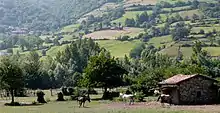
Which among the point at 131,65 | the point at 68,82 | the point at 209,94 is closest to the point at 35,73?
the point at 68,82

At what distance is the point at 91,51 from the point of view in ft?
570

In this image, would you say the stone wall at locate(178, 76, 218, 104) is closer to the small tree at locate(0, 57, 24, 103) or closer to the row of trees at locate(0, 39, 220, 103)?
the row of trees at locate(0, 39, 220, 103)

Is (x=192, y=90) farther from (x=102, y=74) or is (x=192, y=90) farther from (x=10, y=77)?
(x=10, y=77)

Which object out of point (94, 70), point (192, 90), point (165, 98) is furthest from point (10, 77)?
point (192, 90)

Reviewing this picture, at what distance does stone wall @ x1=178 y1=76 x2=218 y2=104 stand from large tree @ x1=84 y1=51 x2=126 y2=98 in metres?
24.1

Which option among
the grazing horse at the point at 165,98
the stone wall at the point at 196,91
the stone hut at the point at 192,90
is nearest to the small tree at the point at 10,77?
the stone hut at the point at 192,90

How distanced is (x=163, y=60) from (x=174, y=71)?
192ft

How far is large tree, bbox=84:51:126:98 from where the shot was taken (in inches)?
3457

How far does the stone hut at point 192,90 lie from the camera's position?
217 feet

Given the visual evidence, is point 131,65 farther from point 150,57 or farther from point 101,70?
point 101,70

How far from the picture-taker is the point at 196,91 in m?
67.1

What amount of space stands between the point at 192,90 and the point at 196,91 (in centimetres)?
63

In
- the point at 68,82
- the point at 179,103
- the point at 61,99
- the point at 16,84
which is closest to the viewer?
the point at 179,103

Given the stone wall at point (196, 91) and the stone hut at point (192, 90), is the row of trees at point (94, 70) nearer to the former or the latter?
the stone hut at point (192, 90)
